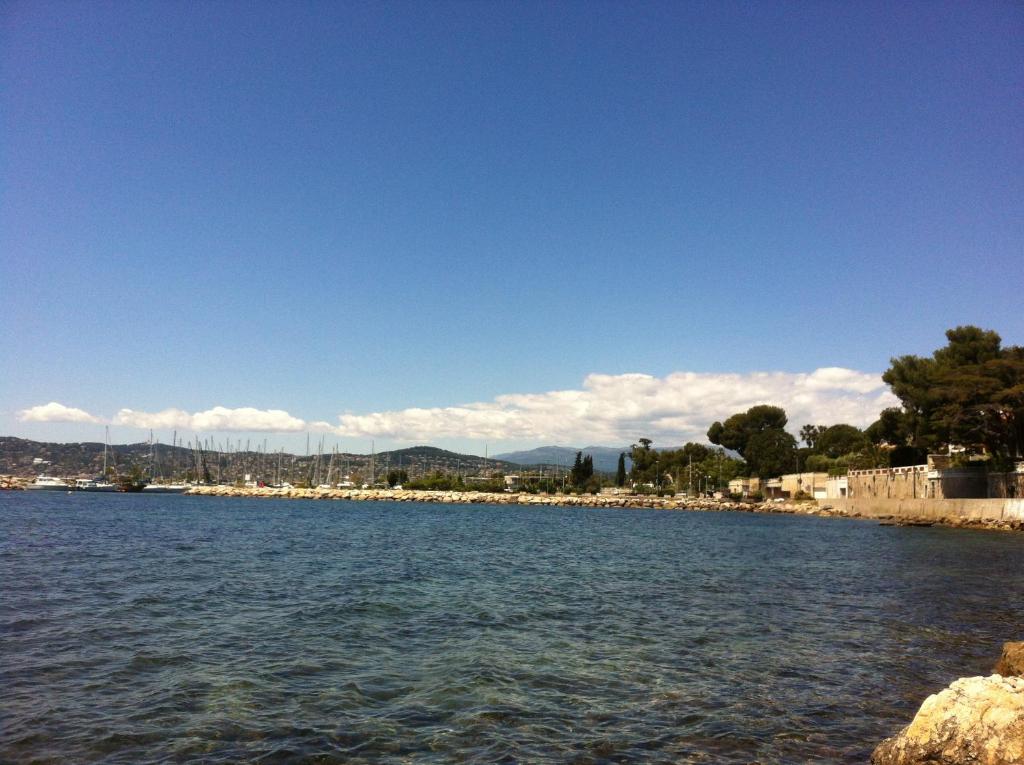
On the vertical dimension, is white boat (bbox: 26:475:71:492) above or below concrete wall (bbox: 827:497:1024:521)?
below

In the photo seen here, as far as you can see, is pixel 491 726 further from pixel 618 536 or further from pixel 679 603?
pixel 618 536

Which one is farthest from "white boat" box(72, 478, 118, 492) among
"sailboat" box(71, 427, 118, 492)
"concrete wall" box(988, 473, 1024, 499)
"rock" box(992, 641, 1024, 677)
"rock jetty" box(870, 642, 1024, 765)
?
"rock jetty" box(870, 642, 1024, 765)

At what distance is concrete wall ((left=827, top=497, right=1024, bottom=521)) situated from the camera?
5341 centimetres

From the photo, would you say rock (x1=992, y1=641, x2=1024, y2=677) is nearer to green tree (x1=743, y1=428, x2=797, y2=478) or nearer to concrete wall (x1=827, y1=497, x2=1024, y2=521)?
concrete wall (x1=827, y1=497, x2=1024, y2=521)

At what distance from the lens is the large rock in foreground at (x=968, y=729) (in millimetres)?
6312

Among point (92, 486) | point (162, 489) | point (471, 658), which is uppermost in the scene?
point (471, 658)

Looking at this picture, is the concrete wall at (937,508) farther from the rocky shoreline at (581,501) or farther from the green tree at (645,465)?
the green tree at (645,465)

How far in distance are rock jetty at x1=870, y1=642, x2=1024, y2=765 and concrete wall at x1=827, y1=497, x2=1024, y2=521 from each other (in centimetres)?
5641

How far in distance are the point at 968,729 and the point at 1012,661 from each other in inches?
179

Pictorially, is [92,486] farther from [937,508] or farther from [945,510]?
[945,510]

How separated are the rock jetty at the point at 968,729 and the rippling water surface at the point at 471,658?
107cm

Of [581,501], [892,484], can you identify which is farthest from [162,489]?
[892,484]

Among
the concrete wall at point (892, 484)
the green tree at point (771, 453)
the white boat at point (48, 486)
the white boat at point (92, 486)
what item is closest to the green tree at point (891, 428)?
the concrete wall at point (892, 484)

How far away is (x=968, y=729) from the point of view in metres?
6.53
